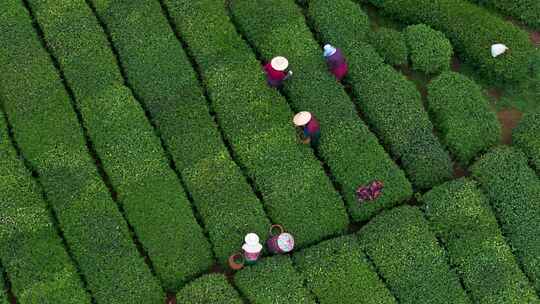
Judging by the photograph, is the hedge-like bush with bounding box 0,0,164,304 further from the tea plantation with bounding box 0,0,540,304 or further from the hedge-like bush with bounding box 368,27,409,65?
the hedge-like bush with bounding box 368,27,409,65

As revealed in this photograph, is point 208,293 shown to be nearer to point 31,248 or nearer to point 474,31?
point 31,248

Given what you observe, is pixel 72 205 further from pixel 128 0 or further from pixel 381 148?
pixel 381 148

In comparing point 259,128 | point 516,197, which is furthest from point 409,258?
point 259,128

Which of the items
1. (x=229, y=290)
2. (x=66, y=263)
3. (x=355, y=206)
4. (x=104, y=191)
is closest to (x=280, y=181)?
(x=355, y=206)

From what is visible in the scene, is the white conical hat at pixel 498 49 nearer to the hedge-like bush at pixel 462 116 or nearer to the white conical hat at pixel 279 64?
the hedge-like bush at pixel 462 116

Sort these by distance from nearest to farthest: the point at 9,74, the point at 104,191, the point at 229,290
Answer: the point at 229,290 < the point at 104,191 < the point at 9,74

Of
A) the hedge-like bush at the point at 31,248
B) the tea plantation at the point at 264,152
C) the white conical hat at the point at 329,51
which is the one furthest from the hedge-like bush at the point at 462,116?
the hedge-like bush at the point at 31,248
